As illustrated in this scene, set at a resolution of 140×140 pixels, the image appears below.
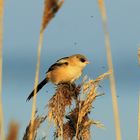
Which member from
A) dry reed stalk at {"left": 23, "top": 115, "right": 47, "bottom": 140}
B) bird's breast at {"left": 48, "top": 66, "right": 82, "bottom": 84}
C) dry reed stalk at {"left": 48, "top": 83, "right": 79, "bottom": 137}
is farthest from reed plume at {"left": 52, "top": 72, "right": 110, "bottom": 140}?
bird's breast at {"left": 48, "top": 66, "right": 82, "bottom": 84}

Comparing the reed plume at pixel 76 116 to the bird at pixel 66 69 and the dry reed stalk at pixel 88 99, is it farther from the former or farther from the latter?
the bird at pixel 66 69

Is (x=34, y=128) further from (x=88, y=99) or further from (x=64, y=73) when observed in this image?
(x=64, y=73)

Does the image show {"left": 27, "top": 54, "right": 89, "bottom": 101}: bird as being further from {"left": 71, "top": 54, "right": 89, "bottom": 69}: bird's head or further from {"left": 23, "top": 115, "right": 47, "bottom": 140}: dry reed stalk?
{"left": 23, "top": 115, "right": 47, "bottom": 140}: dry reed stalk

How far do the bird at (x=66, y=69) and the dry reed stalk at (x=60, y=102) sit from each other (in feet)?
8.99

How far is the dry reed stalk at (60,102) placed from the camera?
4254mm

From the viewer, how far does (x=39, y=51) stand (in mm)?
2568

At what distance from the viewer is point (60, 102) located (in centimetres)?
441

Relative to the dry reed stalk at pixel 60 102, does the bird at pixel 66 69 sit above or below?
above

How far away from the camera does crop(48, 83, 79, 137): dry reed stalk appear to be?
4254 millimetres

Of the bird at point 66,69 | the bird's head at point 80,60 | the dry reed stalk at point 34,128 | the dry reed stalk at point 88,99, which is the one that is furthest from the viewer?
the bird's head at point 80,60

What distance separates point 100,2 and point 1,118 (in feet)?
2.74

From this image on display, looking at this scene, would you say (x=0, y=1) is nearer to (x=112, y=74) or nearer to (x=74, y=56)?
(x=112, y=74)

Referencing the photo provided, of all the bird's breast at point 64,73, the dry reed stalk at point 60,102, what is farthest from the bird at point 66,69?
the dry reed stalk at point 60,102

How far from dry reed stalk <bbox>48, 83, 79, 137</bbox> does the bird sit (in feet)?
8.99
